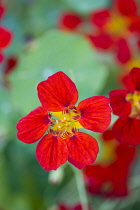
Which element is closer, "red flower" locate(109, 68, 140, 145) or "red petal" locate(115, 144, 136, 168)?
"red flower" locate(109, 68, 140, 145)

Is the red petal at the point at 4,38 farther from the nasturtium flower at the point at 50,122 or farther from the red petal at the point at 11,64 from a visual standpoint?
the nasturtium flower at the point at 50,122

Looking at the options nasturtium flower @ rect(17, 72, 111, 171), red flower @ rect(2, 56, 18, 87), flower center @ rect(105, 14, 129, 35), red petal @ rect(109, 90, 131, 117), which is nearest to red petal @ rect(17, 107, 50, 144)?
nasturtium flower @ rect(17, 72, 111, 171)

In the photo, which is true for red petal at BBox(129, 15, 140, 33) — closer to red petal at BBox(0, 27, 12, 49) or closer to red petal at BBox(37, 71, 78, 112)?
red petal at BBox(0, 27, 12, 49)

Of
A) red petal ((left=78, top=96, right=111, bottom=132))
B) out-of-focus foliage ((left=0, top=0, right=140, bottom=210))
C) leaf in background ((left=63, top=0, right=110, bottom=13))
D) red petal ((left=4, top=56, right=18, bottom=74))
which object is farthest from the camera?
leaf in background ((left=63, top=0, right=110, bottom=13))

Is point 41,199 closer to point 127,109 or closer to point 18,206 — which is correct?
point 18,206

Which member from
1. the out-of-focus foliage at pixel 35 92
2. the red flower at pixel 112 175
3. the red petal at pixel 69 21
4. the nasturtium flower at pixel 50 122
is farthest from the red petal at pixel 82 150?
the red petal at pixel 69 21
